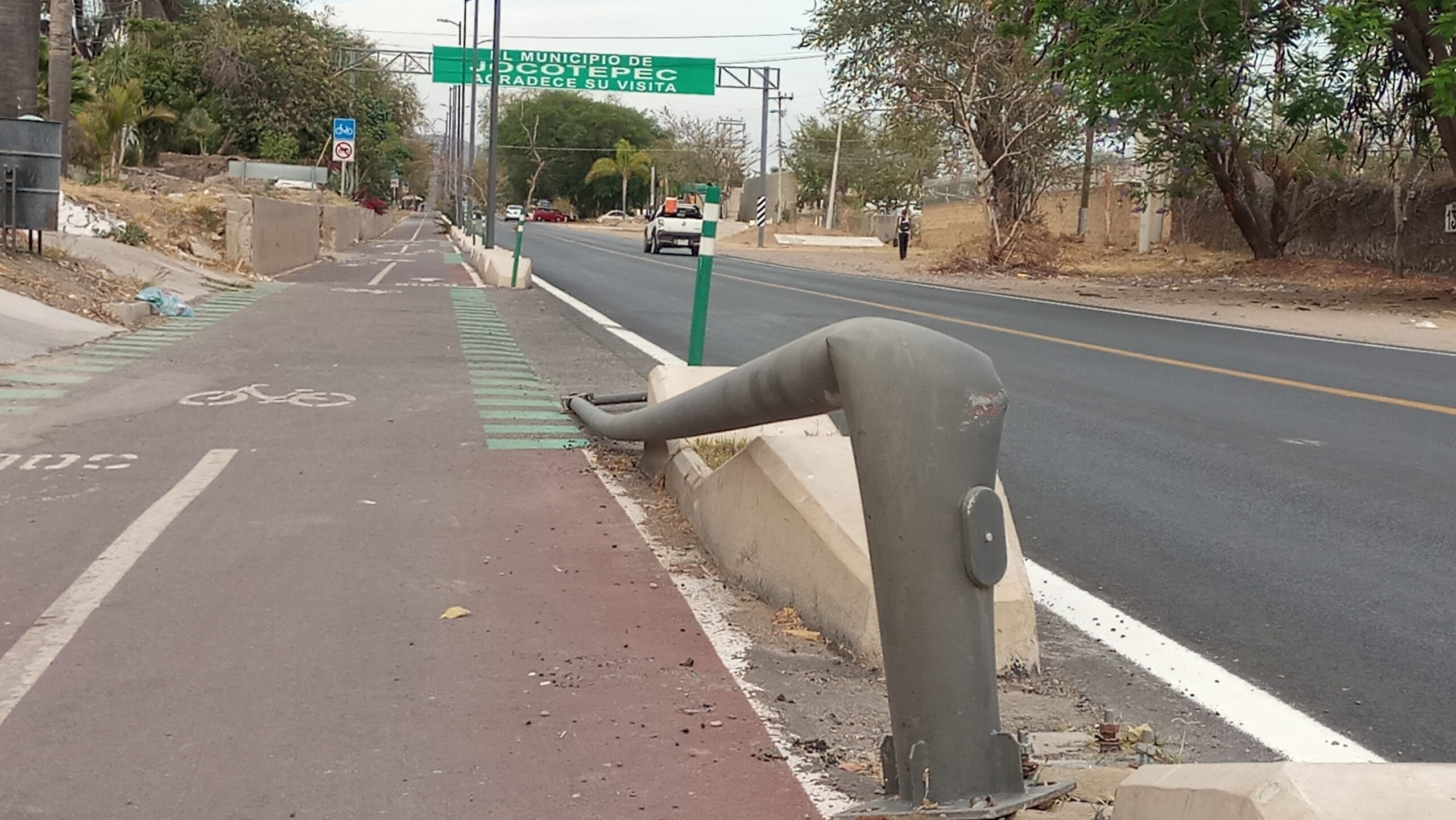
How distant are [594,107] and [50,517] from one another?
408ft

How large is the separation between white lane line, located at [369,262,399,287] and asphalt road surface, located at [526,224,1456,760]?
10.1 meters

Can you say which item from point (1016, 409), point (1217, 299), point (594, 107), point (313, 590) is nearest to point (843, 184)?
point (594, 107)

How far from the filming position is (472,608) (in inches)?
208

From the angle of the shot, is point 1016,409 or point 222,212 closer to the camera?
point 1016,409

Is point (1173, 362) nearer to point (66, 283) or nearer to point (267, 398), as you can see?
point (267, 398)

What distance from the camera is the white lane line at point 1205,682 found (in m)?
4.04

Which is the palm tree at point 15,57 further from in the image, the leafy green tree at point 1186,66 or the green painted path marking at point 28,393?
the leafy green tree at point 1186,66

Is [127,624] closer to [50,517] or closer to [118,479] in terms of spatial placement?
[50,517]

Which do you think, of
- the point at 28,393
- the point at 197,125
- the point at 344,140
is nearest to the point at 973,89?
the point at 344,140

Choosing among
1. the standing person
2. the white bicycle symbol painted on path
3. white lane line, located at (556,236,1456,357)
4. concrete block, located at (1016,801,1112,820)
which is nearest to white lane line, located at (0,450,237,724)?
the white bicycle symbol painted on path

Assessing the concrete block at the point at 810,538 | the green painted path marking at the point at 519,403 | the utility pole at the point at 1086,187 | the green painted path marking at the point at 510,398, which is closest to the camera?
the concrete block at the point at 810,538

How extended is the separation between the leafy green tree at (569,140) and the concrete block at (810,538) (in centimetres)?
12054

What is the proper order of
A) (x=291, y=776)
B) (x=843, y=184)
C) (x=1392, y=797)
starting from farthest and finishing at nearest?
1. (x=843, y=184)
2. (x=291, y=776)
3. (x=1392, y=797)

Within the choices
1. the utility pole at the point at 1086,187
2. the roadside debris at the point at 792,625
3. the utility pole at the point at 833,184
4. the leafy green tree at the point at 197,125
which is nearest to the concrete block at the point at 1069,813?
the roadside debris at the point at 792,625
